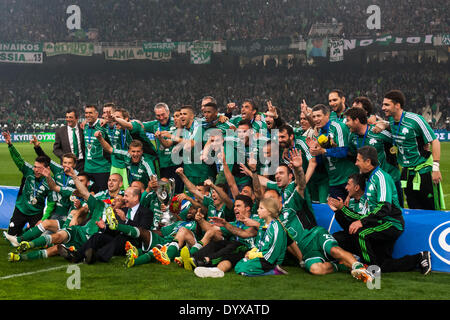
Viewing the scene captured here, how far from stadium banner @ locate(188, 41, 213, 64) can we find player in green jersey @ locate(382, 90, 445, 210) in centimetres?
3017

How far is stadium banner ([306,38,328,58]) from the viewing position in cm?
3391

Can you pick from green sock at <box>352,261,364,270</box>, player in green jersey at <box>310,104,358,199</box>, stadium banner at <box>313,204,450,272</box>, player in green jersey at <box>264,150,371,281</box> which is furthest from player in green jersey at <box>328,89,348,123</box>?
green sock at <box>352,261,364,270</box>

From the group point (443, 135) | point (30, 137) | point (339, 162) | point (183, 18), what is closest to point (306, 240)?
point (339, 162)

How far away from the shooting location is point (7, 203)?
9531 mm

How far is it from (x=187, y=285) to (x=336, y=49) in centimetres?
2928

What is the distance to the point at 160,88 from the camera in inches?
1590

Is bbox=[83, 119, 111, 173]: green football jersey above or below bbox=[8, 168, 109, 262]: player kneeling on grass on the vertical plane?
above

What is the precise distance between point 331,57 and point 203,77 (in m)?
9.09

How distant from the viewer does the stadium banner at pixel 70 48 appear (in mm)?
37781

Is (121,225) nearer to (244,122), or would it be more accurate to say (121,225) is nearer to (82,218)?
(82,218)

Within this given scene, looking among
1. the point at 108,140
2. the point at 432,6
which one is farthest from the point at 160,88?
the point at 108,140

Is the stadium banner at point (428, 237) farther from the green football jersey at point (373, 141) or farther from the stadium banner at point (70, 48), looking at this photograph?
the stadium banner at point (70, 48)

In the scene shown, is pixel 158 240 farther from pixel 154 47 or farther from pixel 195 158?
pixel 154 47

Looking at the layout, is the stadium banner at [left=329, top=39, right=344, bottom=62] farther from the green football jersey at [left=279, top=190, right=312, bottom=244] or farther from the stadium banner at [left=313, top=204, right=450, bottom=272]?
the green football jersey at [left=279, top=190, right=312, bottom=244]
